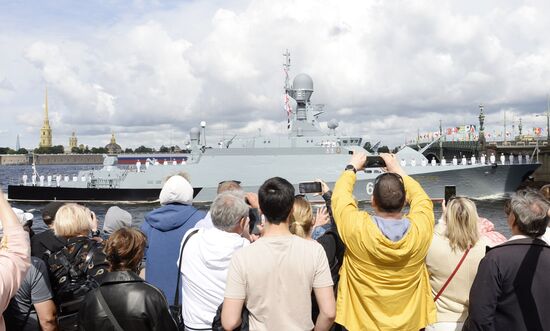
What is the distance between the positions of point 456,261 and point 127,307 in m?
2.06

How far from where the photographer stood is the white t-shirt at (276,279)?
7.69 ft

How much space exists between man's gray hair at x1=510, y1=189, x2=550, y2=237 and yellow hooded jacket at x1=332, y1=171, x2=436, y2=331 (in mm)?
486

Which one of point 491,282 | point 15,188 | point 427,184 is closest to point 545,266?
point 491,282

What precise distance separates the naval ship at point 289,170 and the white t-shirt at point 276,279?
21.3 meters

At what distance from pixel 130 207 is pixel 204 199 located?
15.0 feet

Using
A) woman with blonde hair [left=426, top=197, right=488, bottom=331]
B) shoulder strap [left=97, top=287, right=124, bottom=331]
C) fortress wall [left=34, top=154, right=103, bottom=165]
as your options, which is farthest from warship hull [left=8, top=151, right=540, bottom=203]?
fortress wall [left=34, top=154, right=103, bottom=165]

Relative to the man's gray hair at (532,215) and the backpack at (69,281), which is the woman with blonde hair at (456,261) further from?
the backpack at (69,281)

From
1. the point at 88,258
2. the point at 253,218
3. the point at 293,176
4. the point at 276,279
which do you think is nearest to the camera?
the point at 276,279

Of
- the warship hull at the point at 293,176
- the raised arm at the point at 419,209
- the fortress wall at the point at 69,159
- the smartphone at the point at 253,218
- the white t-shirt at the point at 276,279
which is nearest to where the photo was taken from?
the white t-shirt at the point at 276,279

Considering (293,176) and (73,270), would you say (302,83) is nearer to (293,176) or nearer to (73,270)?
(293,176)

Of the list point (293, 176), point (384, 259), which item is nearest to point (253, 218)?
point (384, 259)

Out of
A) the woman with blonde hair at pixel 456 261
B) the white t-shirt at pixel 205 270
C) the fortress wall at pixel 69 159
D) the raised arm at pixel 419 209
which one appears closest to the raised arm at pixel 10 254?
the white t-shirt at pixel 205 270

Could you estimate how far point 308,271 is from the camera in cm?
239

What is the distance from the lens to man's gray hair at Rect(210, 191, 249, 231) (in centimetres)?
284
